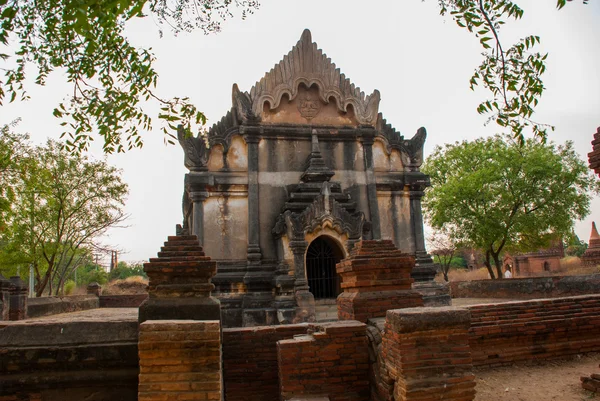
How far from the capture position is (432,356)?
14.3 ft

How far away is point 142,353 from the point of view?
3.77 meters

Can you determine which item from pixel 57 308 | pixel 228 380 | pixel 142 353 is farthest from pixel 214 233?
pixel 57 308

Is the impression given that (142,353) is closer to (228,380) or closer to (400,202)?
(228,380)

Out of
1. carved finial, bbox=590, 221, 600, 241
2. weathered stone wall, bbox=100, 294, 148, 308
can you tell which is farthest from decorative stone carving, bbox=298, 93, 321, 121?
carved finial, bbox=590, 221, 600, 241

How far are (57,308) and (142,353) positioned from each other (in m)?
17.4

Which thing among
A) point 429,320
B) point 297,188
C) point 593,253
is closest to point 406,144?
point 297,188

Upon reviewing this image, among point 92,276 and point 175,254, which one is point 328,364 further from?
point 92,276

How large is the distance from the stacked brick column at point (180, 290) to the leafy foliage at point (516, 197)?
1967 cm

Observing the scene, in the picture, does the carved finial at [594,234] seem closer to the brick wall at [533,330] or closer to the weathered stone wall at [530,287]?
the weathered stone wall at [530,287]

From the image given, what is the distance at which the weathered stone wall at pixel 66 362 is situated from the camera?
4.37m

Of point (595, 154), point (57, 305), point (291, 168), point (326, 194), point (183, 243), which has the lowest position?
point (57, 305)

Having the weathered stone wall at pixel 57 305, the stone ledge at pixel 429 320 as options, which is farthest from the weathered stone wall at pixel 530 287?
the weathered stone wall at pixel 57 305

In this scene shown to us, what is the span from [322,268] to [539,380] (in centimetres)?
702

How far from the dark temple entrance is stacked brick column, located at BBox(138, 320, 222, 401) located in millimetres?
8692
